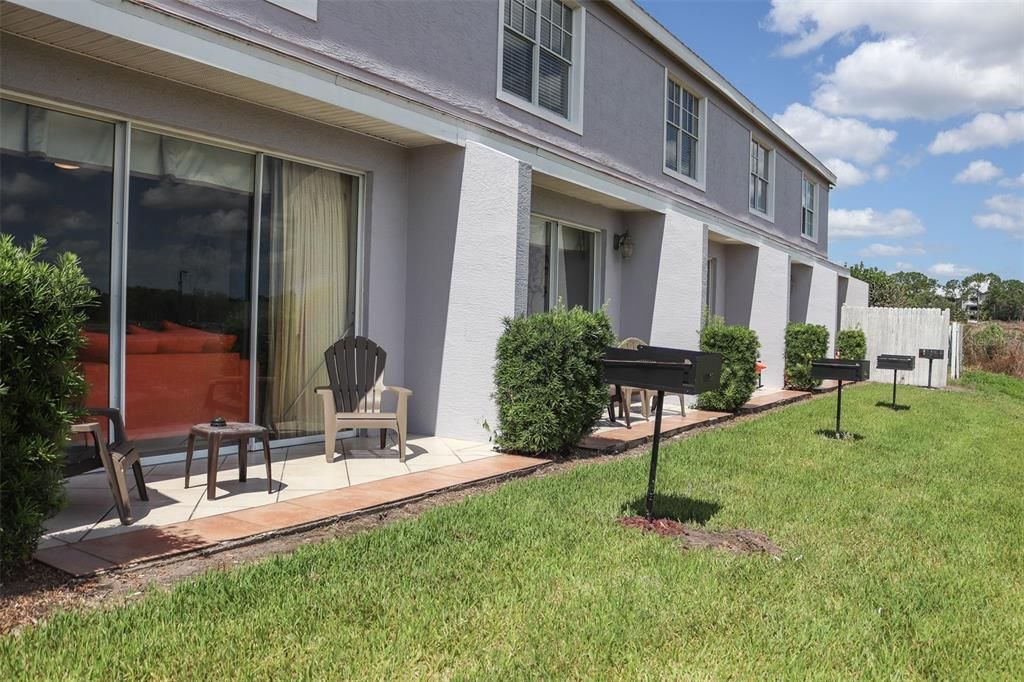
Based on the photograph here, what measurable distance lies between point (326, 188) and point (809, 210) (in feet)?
53.3

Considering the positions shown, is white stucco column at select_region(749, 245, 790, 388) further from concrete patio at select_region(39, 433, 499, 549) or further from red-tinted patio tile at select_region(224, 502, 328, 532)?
red-tinted patio tile at select_region(224, 502, 328, 532)

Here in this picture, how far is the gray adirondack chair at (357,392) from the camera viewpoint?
566 cm

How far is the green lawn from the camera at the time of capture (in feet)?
8.58

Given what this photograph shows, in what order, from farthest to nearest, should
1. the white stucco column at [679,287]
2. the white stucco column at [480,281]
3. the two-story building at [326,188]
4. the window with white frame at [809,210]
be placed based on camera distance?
the window with white frame at [809,210] → the white stucco column at [679,287] → the white stucco column at [480,281] → the two-story building at [326,188]

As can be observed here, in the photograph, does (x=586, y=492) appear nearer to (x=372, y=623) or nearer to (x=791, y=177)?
(x=372, y=623)

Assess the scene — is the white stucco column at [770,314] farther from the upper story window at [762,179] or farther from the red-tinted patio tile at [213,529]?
the red-tinted patio tile at [213,529]

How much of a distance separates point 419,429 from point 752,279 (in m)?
8.83

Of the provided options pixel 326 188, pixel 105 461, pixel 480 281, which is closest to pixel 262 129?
pixel 326 188

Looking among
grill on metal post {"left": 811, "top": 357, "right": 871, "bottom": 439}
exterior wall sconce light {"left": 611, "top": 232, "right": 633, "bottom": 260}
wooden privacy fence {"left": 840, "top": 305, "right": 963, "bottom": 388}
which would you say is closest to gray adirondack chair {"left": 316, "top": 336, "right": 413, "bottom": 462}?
grill on metal post {"left": 811, "top": 357, "right": 871, "bottom": 439}

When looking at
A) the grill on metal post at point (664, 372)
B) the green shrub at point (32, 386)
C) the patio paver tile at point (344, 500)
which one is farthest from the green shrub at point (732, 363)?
the green shrub at point (32, 386)

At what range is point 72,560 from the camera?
337 cm

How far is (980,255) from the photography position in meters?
24.8

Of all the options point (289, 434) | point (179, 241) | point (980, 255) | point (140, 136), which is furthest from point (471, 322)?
point (980, 255)

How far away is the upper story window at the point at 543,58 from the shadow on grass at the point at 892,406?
6.63 m
